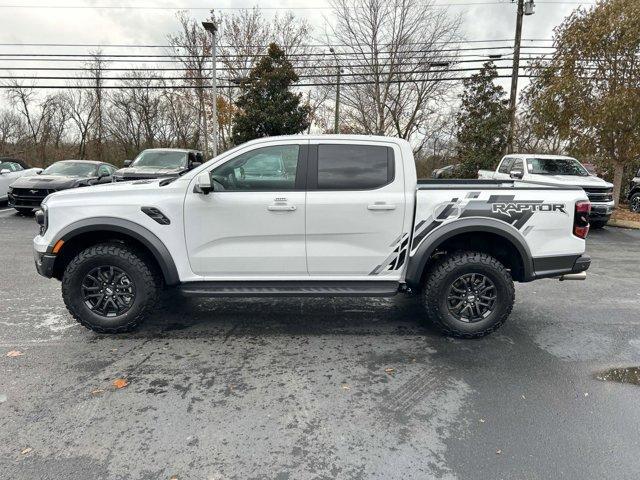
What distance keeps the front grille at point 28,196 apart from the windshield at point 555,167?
1300 centimetres

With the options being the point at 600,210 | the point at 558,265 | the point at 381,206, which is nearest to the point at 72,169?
the point at 381,206

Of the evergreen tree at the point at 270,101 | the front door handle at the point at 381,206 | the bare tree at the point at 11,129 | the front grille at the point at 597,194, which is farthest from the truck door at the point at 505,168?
the bare tree at the point at 11,129

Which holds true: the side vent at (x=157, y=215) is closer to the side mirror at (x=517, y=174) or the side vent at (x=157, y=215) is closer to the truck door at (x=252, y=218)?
the truck door at (x=252, y=218)

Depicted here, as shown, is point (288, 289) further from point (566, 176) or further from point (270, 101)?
point (270, 101)

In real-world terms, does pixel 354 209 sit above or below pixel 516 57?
below

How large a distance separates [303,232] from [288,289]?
562 millimetres

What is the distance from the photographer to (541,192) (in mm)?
4191

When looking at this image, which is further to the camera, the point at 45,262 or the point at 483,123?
the point at 483,123

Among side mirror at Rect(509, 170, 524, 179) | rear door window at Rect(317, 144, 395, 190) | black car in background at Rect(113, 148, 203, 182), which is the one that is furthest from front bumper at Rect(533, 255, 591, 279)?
black car in background at Rect(113, 148, 203, 182)

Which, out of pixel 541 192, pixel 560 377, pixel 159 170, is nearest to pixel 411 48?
pixel 159 170

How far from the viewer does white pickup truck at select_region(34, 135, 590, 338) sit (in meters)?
4.05

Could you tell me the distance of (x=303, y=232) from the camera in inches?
161

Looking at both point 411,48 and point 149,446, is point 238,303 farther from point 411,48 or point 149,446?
point 411,48

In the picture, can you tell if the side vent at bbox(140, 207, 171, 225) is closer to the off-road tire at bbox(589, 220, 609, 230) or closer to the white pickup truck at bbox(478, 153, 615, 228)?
the white pickup truck at bbox(478, 153, 615, 228)
